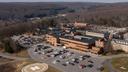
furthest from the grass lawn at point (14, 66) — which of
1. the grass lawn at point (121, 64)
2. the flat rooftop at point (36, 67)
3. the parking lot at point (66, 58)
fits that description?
the grass lawn at point (121, 64)

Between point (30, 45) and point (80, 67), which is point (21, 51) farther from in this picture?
point (80, 67)

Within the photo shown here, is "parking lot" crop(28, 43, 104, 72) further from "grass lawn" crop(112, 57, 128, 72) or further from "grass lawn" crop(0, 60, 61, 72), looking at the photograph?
"grass lawn" crop(0, 60, 61, 72)

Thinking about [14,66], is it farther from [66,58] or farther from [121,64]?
[121,64]

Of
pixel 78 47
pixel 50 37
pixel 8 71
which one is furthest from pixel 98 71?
Answer: pixel 50 37

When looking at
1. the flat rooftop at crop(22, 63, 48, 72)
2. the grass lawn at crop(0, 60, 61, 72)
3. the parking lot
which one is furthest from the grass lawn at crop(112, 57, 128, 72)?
the flat rooftop at crop(22, 63, 48, 72)

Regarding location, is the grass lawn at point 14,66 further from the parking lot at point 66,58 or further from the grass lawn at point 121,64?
the grass lawn at point 121,64
